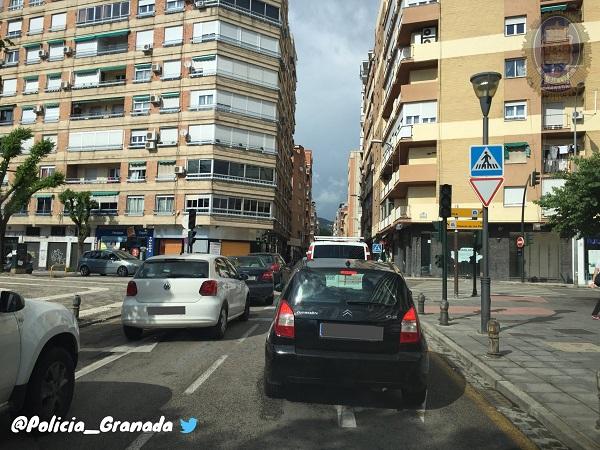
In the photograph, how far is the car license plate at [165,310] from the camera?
8094mm

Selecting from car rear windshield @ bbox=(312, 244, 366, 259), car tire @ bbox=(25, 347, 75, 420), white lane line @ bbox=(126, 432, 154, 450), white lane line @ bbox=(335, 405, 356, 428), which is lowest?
white lane line @ bbox=(126, 432, 154, 450)

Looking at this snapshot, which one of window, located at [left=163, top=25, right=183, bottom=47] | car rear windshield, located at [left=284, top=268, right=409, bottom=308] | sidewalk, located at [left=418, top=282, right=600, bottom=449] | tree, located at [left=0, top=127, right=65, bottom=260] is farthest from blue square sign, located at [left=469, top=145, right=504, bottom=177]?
window, located at [left=163, top=25, right=183, bottom=47]

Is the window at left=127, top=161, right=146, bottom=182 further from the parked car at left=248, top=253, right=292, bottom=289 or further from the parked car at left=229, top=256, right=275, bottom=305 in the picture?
the parked car at left=229, top=256, right=275, bottom=305

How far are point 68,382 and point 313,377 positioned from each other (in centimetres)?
223

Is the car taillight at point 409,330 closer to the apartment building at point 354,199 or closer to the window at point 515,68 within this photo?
the window at point 515,68

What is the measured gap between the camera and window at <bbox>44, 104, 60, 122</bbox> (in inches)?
1816

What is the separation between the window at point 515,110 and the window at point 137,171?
2971 cm

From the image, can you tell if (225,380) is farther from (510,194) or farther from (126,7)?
(126,7)

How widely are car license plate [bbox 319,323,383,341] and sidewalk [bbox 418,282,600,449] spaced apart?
1.76 metres

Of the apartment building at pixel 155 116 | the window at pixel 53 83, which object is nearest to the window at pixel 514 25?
the apartment building at pixel 155 116

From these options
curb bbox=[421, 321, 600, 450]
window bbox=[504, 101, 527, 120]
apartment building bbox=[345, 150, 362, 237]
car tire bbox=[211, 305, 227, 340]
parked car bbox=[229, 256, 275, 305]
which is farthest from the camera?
apartment building bbox=[345, 150, 362, 237]

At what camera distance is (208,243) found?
42.0 m

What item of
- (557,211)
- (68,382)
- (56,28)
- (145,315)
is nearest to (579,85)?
(557,211)
